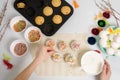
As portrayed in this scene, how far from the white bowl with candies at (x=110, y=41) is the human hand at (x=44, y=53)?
220mm

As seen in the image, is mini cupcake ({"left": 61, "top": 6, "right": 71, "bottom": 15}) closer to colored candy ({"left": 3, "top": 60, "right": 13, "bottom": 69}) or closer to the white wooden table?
the white wooden table

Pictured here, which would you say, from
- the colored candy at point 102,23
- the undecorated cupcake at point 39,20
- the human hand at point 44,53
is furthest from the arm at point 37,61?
the colored candy at point 102,23

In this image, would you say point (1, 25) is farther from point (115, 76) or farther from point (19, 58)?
point (115, 76)

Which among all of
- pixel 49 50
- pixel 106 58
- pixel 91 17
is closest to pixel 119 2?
pixel 91 17

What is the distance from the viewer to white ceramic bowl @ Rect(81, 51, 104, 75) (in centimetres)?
106

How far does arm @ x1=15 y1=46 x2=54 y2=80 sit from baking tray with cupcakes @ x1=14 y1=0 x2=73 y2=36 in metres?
0.09

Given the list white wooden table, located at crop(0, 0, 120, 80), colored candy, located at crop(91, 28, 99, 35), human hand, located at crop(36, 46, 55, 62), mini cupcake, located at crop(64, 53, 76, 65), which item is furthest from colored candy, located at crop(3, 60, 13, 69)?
colored candy, located at crop(91, 28, 99, 35)

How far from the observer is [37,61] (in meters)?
1.03

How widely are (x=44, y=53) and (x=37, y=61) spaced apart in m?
0.04

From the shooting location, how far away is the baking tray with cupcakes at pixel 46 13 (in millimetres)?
1105

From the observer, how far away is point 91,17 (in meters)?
1.12

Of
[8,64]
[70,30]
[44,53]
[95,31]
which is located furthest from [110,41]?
[8,64]

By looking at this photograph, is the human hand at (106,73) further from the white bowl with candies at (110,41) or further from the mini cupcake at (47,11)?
the mini cupcake at (47,11)

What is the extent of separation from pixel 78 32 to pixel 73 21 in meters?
0.06
